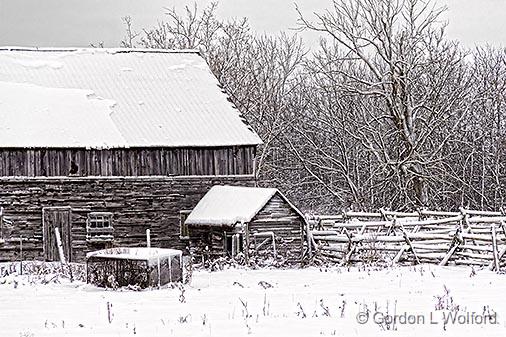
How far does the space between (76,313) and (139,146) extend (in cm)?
1513

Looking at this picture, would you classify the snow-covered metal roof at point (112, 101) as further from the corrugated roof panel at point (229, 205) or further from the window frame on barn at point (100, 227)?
the window frame on barn at point (100, 227)

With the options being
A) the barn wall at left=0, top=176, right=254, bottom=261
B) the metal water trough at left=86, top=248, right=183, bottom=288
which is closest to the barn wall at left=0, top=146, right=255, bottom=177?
the barn wall at left=0, top=176, right=254, bottom=261

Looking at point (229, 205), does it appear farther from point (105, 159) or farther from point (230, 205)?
point (105, 159)

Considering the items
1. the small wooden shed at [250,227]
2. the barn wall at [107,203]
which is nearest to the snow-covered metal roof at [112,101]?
the barn wall at [107,203]

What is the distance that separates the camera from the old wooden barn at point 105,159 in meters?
26.4

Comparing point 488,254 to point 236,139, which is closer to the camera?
point 488,254

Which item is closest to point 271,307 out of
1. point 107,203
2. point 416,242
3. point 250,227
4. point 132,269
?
point 132,269

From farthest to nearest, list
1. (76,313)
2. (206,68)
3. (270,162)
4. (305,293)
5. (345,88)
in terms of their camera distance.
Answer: (270,162) < (345,88) < (206,68) < (305,293) < (76,313)

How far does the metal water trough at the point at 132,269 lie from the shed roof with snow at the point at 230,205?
7.81 metres

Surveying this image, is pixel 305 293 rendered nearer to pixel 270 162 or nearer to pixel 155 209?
pixel 155 209

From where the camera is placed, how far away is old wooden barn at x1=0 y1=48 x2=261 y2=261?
26406 mm

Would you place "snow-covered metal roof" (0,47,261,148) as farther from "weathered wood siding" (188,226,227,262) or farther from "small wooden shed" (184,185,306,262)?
"weathered wood siding" (188,226,227,262)

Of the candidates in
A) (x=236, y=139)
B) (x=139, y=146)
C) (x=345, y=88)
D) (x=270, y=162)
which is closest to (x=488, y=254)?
(x=236, y=139)

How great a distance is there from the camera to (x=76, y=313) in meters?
12.4
